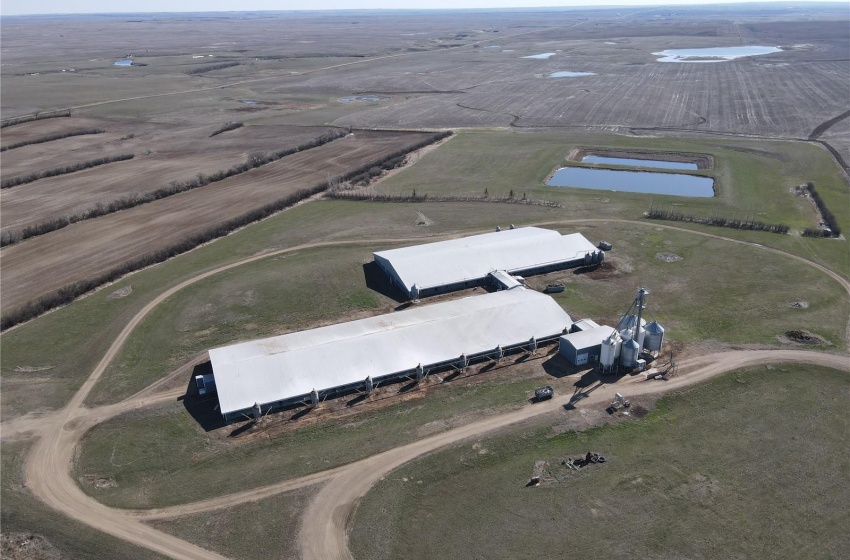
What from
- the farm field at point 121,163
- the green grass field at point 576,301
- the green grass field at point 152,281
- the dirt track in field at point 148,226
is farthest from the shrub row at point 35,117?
the green grass field at point 576,301

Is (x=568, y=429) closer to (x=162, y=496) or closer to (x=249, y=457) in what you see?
(x=249, y=457)

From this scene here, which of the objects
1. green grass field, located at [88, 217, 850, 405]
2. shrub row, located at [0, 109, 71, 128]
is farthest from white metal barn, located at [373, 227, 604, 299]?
shrub row, located at [0, 109, 71, 128]

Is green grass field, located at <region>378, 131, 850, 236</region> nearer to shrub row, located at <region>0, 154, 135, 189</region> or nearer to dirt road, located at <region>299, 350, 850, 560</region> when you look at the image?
dirt road, located at <region>299, 350, 850, 560</region>

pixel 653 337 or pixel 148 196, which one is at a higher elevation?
pixel 148 196

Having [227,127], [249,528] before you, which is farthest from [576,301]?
[227,127]

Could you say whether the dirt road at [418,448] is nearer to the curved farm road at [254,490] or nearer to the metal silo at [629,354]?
the curved farm road at [254,490]

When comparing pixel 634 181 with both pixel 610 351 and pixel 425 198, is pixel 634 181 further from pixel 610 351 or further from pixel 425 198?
pixel 610 351
